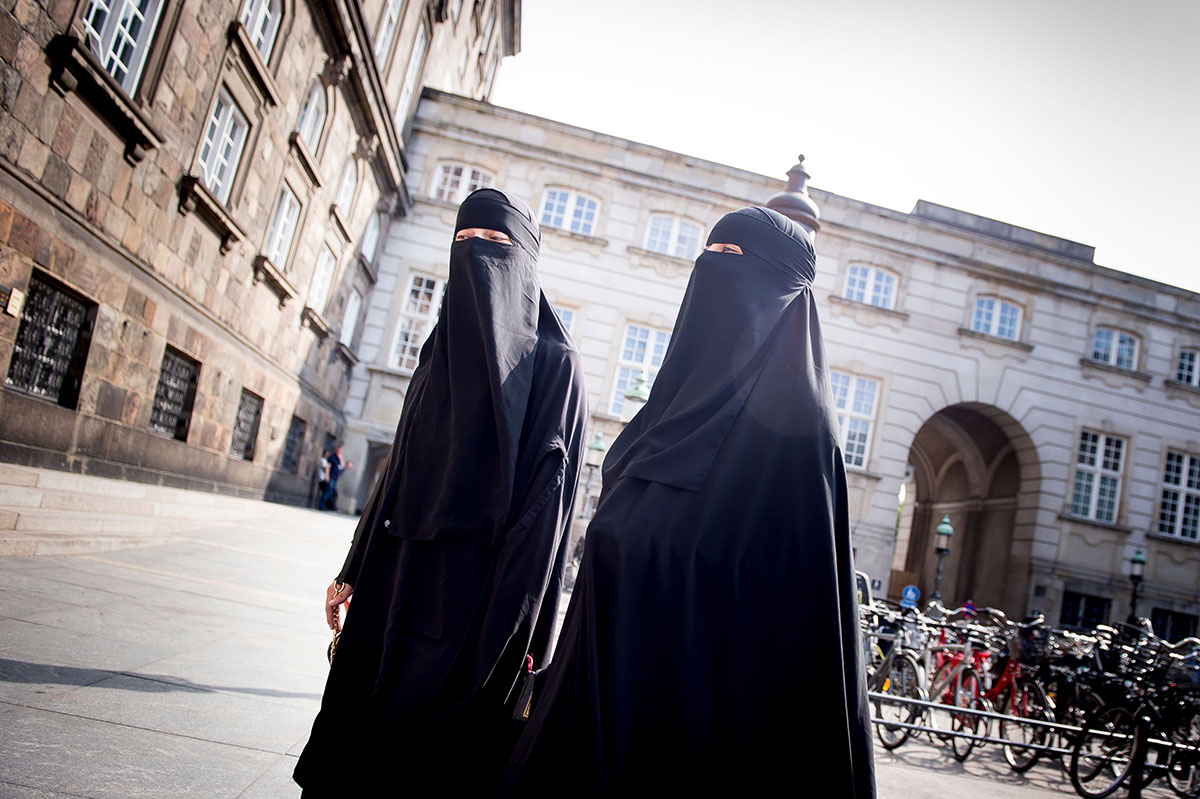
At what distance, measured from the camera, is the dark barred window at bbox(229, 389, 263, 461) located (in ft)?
41.2

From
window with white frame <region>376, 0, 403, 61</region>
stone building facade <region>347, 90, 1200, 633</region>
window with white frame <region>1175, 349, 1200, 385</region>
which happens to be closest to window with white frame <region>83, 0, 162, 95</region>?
window with white frame <region>376, 0, 403, 61</region>

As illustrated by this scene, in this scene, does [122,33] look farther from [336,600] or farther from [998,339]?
[998,339]

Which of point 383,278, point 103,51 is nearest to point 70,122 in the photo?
point 103,51

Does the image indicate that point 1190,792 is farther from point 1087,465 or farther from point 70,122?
point 1087,465

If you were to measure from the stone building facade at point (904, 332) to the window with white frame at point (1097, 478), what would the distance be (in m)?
0.06

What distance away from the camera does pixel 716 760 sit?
1.87 metres

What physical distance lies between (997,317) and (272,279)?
19.8 metres

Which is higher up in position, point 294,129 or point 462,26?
point 462,26

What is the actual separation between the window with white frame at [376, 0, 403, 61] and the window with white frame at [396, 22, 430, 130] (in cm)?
167

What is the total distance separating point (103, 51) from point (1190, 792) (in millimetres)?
12290

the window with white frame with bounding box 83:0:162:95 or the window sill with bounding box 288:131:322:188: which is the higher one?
the window sill with bounding box 288:131:322:188

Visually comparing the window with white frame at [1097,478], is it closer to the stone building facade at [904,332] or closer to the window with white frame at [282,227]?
the stone building facade at [904,332]

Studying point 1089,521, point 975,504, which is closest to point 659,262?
point 1089,521

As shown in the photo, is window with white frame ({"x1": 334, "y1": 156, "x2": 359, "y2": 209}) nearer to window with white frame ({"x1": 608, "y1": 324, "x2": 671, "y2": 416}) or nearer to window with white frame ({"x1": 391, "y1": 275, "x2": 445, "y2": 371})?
window with white frame ({"x1": 391, "y1": 275, "x2": 445, "y2": 371})
